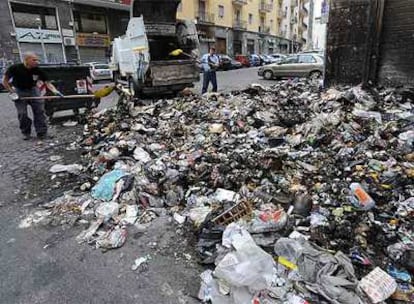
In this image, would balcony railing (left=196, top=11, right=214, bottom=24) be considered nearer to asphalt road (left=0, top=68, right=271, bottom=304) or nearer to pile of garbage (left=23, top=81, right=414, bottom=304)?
pile of garbage (left=23, top=81, right=414, bottom=304)

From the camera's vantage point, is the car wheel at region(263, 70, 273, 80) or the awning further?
the awning

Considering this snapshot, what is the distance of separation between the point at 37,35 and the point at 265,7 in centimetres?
3209

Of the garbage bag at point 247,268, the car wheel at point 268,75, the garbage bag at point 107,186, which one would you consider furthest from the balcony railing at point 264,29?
the garbage bag at point 247,268

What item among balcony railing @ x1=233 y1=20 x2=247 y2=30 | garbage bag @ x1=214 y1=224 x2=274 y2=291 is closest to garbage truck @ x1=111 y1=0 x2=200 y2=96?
garbage bag @ x1=214 y1=224 x2=274 y2=291

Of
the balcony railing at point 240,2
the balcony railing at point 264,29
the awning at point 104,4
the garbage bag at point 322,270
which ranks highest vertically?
the balcony railing at point 240,2

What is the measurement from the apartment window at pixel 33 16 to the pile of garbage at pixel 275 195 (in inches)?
659

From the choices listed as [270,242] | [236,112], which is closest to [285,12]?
[236,112]

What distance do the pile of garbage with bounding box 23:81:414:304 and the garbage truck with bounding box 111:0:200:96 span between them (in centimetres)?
347

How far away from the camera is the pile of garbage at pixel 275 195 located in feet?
6.93

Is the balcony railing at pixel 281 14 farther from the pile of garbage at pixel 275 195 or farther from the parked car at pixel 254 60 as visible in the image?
the pile of garbage at pixel 275 195

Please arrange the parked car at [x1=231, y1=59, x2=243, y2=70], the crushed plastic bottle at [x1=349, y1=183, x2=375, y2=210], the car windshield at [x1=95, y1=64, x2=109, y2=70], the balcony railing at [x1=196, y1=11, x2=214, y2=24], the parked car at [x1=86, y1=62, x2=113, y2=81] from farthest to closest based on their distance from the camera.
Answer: the balcony railing at [x1=196, y1=11, x2=214, y2=24] → the parked car at [x1=231, y1=59, x2=243, y2=70] → the car windshield at [x1=95, y1=64, x2=109, y2=70] → the parked car at [x1=86, y1=62, x2=113, y2=81] → the crushed plastic bottle at [x1=349, y1=183, x2=375, y2=210]

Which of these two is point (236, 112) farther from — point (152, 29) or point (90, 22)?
point (90, 22)

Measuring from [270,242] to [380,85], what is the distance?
574 cm

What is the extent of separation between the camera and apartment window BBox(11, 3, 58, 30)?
1763cm
